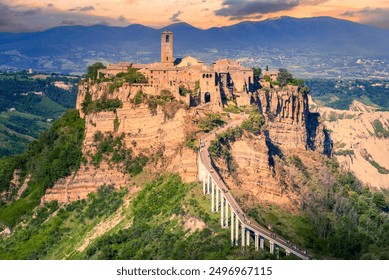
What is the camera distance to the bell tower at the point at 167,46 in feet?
147

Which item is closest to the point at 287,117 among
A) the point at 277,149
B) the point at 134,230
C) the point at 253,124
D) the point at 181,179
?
the point at 277,149

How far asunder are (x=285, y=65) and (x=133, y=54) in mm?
57858

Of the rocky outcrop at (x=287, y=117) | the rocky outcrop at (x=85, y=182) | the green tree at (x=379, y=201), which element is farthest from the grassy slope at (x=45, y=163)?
the green tree at (x=379, y=201)

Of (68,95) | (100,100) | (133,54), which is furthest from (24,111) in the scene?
(100,100)

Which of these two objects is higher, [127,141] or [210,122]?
[210,122]

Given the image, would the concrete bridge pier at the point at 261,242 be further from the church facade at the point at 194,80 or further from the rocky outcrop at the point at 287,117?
the rocky outcrop at the point at 287,117

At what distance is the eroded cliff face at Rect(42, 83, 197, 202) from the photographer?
118 feet

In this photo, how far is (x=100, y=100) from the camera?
1597 inches

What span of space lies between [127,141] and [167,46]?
949 cm

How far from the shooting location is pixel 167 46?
1783 inches

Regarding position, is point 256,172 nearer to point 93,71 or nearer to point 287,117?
point 287,117

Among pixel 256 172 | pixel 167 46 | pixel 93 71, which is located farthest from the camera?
pixel 93 71

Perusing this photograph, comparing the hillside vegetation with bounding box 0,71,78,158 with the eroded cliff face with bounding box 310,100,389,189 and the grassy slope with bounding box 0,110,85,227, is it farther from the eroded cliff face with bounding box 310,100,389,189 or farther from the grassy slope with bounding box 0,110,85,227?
the grassy slope with bounding box 0,110,85,227

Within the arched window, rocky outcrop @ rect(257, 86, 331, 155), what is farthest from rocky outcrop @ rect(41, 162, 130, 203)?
rocky outcrop @ rect(257, 86, 331, 155)
